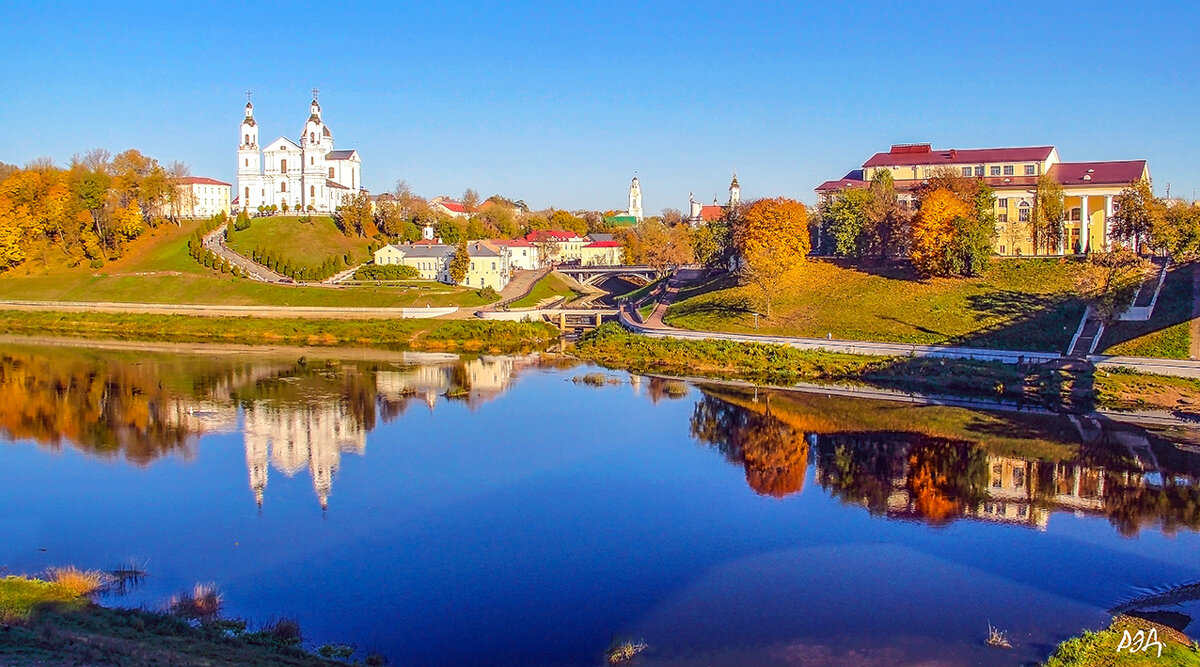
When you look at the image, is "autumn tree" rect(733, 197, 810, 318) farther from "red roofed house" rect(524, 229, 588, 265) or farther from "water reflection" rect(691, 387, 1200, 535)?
"red roofed house" rect(524, 229, 588, 265)

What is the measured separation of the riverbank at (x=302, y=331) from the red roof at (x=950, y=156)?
26114mm

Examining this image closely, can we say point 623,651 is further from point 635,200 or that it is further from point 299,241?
point 635,200

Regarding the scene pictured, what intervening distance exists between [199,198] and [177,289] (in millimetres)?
35222

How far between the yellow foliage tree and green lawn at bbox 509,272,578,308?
992 inches

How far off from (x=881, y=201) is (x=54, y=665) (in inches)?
2070

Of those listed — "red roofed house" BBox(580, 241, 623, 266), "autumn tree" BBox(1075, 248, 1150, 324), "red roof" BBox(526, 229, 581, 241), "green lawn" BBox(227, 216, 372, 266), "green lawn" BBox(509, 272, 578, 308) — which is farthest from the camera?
"red roofed house" BBox(580, 241, 623, 266)

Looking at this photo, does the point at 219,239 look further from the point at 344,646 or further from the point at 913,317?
the point at 344,646

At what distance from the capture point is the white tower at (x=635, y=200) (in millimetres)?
160000

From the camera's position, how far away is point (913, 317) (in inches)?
1826

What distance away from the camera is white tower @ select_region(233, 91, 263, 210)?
3489 inches

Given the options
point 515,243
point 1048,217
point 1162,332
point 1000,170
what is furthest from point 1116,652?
point 515,243

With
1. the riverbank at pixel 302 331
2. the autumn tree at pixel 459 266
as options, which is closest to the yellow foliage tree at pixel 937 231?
the riverbank at pixel 302 331

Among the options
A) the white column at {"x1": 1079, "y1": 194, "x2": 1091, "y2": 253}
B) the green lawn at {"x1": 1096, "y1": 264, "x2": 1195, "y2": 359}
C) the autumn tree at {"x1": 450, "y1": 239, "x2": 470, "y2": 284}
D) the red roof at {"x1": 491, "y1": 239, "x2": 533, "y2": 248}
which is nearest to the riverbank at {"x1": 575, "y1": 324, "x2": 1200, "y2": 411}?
the green lawn at {"x1": 1096, "y1": 264, "x2": 1195, "y2": 359}
